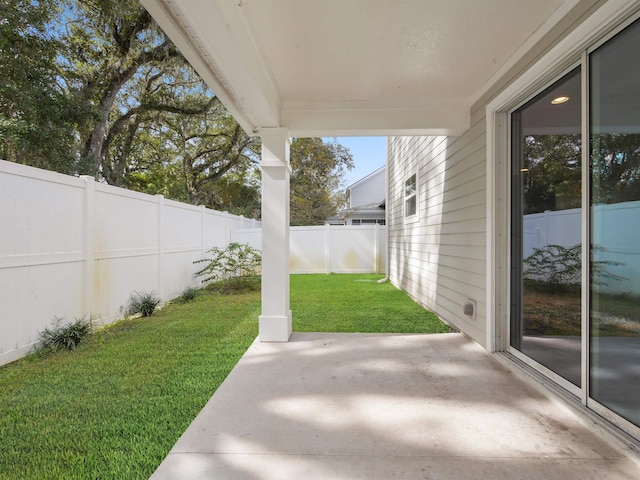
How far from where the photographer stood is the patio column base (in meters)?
3.73

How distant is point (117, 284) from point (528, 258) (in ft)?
16.2

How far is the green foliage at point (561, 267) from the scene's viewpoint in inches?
77.2

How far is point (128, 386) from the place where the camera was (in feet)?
8.51

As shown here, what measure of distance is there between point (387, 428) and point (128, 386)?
6.53 feet

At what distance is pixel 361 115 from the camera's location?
378cm

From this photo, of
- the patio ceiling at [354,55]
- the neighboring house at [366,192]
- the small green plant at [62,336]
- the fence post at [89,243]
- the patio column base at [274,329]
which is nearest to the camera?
the patio ceiling at [354,55]

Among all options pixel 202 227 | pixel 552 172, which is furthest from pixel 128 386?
pixel 202 227

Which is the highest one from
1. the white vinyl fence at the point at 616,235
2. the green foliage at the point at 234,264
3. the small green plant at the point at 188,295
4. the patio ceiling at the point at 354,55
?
the patio ceiling at the point at 354,55

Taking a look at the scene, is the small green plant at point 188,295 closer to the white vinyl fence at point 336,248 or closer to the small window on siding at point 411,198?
the white vinyl fence at point 336,248

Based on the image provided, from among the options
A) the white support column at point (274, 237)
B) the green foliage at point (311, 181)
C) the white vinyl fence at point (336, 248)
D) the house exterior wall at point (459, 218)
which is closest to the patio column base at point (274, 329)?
the white support column at point (274, 237)

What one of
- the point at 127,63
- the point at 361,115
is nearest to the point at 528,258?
the point at 361,115

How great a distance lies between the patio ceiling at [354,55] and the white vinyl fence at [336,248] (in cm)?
631

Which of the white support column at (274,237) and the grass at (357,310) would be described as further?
the grass at (357,310)

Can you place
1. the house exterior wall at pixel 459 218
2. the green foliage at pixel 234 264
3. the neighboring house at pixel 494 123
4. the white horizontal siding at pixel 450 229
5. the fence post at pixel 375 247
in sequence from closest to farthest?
the neighboring house at pixel 494 123 < the house exterior wall at pixel 459 218 < the white horizontal siding at pixel 450 229 < the green foliage at pixel 234 264 < the fence post at pixel 375 247
